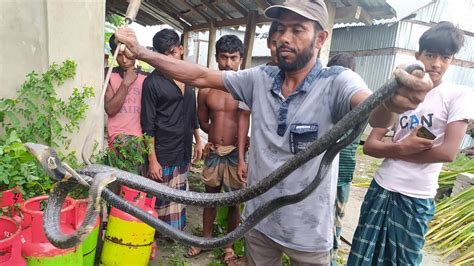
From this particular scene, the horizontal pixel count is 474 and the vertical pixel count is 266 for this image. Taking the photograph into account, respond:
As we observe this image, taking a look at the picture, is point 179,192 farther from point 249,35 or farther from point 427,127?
point 249,35

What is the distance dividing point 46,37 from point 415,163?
9.16ft

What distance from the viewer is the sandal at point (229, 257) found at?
10.3 ft

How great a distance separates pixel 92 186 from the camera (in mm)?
988

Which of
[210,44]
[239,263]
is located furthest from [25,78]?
[210,44]

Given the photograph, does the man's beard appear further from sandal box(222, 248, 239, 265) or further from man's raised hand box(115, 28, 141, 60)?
sandal box(222, 248, 239, 265)

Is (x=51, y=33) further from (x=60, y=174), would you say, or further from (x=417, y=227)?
(x=417, y=227)

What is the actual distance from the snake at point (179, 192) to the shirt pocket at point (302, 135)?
30cm

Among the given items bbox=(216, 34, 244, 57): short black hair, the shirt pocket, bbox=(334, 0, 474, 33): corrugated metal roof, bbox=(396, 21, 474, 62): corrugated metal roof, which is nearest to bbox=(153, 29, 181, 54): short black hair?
bbox=(216, 34, 244, 57): short black hair

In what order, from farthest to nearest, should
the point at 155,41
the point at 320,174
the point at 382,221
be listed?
the point at 155,41 < the point at 382,221 < the point at 320,174

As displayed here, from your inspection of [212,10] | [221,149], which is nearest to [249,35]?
[212,10]

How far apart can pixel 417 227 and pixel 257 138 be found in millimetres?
1262

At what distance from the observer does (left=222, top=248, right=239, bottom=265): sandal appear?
3.13 metres

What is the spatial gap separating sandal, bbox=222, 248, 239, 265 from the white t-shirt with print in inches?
65.1

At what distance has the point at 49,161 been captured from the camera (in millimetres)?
1047
